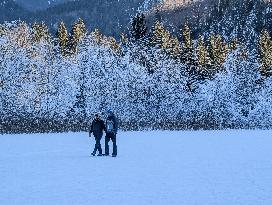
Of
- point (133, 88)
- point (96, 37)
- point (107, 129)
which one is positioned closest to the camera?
point (107, 129)

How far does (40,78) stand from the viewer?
55.7 meters

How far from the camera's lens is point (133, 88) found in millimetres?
56312

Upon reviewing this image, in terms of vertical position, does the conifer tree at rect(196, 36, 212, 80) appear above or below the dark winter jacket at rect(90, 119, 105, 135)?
above

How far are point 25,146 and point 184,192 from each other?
1541 centimetres

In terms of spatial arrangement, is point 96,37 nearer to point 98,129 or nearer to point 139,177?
point 98,129

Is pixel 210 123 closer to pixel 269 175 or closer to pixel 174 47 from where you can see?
pixel 174 47

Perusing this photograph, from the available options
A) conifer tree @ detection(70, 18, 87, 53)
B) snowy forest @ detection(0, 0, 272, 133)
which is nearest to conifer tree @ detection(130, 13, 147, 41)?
snowy forest @ detection(0, 0, 272, 133)

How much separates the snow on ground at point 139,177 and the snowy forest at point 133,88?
20925mm

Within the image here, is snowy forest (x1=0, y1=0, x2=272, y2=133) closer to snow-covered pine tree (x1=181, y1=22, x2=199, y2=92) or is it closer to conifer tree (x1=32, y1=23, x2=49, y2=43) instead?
snow-covered pine tree (x1=181, y1=22, x2=199, y2=92)

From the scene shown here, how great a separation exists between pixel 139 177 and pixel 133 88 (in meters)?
41.6

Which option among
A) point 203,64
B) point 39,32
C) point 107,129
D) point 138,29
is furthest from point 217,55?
point 107,129

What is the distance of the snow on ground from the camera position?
11500 millimetres

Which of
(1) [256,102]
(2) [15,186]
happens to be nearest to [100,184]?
(2) [15,186]

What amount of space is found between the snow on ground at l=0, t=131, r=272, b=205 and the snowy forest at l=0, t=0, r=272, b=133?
20.9m
